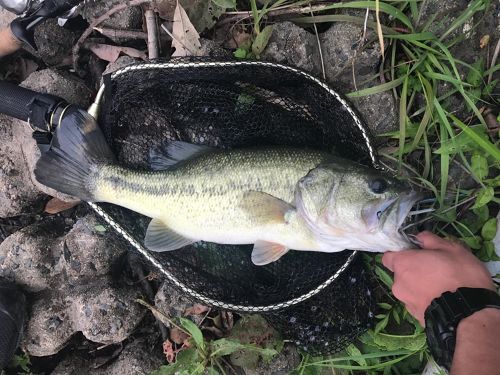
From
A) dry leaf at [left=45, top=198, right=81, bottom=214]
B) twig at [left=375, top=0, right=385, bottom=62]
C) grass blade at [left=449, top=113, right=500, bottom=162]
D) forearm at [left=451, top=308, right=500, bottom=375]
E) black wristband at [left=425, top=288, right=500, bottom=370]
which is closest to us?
forearm at [left=451, top=308, right=500, bottom=375]

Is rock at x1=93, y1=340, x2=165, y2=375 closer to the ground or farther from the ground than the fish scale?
closer to the ground

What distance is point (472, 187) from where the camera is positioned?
123 inches

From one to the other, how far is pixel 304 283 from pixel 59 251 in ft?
Answer: 5.84

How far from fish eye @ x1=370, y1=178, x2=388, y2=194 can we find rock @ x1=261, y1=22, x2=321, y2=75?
0.98 metres

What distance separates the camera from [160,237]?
9.62 feet

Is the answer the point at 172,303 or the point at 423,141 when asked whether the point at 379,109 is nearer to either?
the point at 423,141

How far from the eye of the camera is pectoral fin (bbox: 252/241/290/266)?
9.37ft

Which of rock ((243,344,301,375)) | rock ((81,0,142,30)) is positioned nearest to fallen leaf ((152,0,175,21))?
rock ((81,0,142,30))

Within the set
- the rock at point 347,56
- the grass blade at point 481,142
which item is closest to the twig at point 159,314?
the rock at point 347,56

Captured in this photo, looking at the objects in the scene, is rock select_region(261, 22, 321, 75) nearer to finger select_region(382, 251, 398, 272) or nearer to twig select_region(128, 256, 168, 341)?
finger select_region(382, 251, 398, 272)

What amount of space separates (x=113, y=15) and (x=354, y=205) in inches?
87.4

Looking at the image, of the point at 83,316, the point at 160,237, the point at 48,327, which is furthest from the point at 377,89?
the point at 48,327

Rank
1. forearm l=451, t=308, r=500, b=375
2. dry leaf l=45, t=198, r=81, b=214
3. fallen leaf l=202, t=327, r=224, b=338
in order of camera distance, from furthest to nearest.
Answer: dry leaf l=45, t=198, r=81, b=214
fallen leaf l=202, t=327, r=224, b=338
forearm l=451, t=308, r=500, b=375

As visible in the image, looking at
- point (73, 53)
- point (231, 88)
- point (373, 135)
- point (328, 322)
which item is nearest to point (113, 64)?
point (73, 53)
